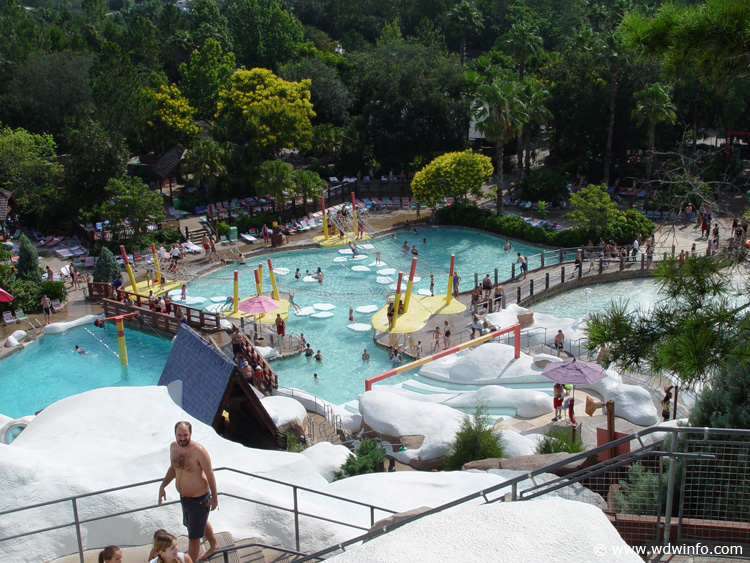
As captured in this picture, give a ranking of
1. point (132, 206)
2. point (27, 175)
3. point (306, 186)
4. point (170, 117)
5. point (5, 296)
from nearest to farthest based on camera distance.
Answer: point (5, 296) → point (132, 206) → point (306, 186) → point (27, 175) → point (170, 117)

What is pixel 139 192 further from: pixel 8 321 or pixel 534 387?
pixel 534 387

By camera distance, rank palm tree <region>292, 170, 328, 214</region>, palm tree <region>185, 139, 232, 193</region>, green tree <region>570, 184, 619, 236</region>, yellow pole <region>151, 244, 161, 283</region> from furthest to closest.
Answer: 1. palm tree <region>185, 139, 232, 193</region>
2. palm tree <region>292, 170, 328, 214</region>
3. green tree <region>570, 184, 619, 236</region>
4. yellow pole <region>151, 244, 161, 283</region>

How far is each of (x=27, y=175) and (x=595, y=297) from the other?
32.5 meters

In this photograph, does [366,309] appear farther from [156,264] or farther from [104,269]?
[104,269]

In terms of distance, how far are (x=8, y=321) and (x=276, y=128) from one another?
2118 cm

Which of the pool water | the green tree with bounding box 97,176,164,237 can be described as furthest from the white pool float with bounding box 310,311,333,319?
the green tree with bounding box 97,176,164,237

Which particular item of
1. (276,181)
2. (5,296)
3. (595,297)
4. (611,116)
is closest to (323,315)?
(595,297)

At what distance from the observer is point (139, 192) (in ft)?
131

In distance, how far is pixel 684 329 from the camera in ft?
37.2

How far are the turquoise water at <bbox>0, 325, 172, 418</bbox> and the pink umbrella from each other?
343 centimetres

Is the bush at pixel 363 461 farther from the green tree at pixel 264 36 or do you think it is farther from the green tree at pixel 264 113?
the green tree at pixel 264 36

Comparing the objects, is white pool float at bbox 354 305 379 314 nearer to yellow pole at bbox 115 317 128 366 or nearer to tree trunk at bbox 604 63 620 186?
yellow pole at bbox 115 317 128 366

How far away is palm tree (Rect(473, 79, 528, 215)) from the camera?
41631mm

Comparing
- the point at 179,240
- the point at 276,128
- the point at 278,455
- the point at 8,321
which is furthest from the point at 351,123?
the point at 278,455
